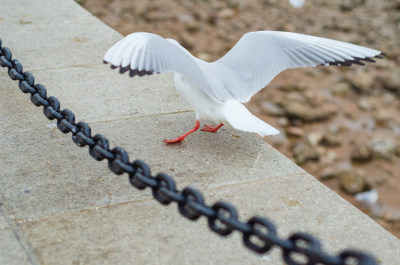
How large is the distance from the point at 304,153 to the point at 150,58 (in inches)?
97.6

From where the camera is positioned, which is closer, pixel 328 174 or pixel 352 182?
pixel 352 182

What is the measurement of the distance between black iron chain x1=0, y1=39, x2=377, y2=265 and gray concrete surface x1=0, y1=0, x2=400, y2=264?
343 millimetres

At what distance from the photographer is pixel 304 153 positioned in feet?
16.1

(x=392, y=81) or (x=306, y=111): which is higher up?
(x=392, y=81)

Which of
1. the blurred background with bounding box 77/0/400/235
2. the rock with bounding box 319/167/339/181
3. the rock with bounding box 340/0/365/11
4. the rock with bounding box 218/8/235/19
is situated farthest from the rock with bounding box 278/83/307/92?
the rock with bounding box 340/0/365/11

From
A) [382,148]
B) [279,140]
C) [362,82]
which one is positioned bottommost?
[279,140]

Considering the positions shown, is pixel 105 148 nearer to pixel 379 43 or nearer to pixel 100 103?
pixel 100 103

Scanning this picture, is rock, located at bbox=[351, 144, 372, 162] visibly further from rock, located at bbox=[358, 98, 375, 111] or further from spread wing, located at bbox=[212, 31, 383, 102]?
spread wing, located at bbox=[212, 31, 383, 102]

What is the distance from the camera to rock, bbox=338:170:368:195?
4.46 m

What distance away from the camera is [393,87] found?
6.35 metres

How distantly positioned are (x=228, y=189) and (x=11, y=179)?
1095 millimetres

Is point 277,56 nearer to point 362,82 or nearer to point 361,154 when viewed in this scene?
point 361,154

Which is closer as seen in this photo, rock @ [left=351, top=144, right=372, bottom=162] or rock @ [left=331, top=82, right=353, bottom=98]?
rock @ [left=351, top=144, right=372, bottom=162]

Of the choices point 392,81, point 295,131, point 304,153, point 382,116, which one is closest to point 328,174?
point 304,153
